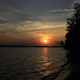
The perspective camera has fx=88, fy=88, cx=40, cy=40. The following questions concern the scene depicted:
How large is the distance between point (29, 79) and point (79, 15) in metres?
28.1

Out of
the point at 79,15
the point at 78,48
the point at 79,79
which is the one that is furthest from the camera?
the point at 79,15

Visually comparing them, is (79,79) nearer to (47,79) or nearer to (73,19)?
(47,79)

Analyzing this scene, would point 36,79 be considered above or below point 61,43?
below

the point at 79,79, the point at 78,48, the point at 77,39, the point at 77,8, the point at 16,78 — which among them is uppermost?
the point at 77,8

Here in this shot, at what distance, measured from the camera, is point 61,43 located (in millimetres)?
22844

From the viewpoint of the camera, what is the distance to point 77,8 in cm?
3152

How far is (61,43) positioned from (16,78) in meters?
14.0

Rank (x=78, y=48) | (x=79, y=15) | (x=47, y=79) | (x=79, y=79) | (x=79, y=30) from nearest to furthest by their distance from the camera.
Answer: (x=79, y=79), (x=47, y=79), (x=78, y=48), (x=79, y=30), (x=79, y=15)

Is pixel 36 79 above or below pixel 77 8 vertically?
below

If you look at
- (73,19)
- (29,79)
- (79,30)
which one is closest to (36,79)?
(29,79)

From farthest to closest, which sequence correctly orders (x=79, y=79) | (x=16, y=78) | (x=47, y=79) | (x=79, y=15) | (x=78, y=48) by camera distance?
(x=79, y=15) → (x=78, y=48) → (x=16, y=78) → (x=47, y=79) → (x=79, y=79)

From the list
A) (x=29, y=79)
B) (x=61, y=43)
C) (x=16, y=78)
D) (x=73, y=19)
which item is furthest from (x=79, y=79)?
(x=73, y=19)

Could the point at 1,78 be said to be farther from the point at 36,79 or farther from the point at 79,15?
the point at 79,15

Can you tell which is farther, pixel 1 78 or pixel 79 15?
pixel 79 15
